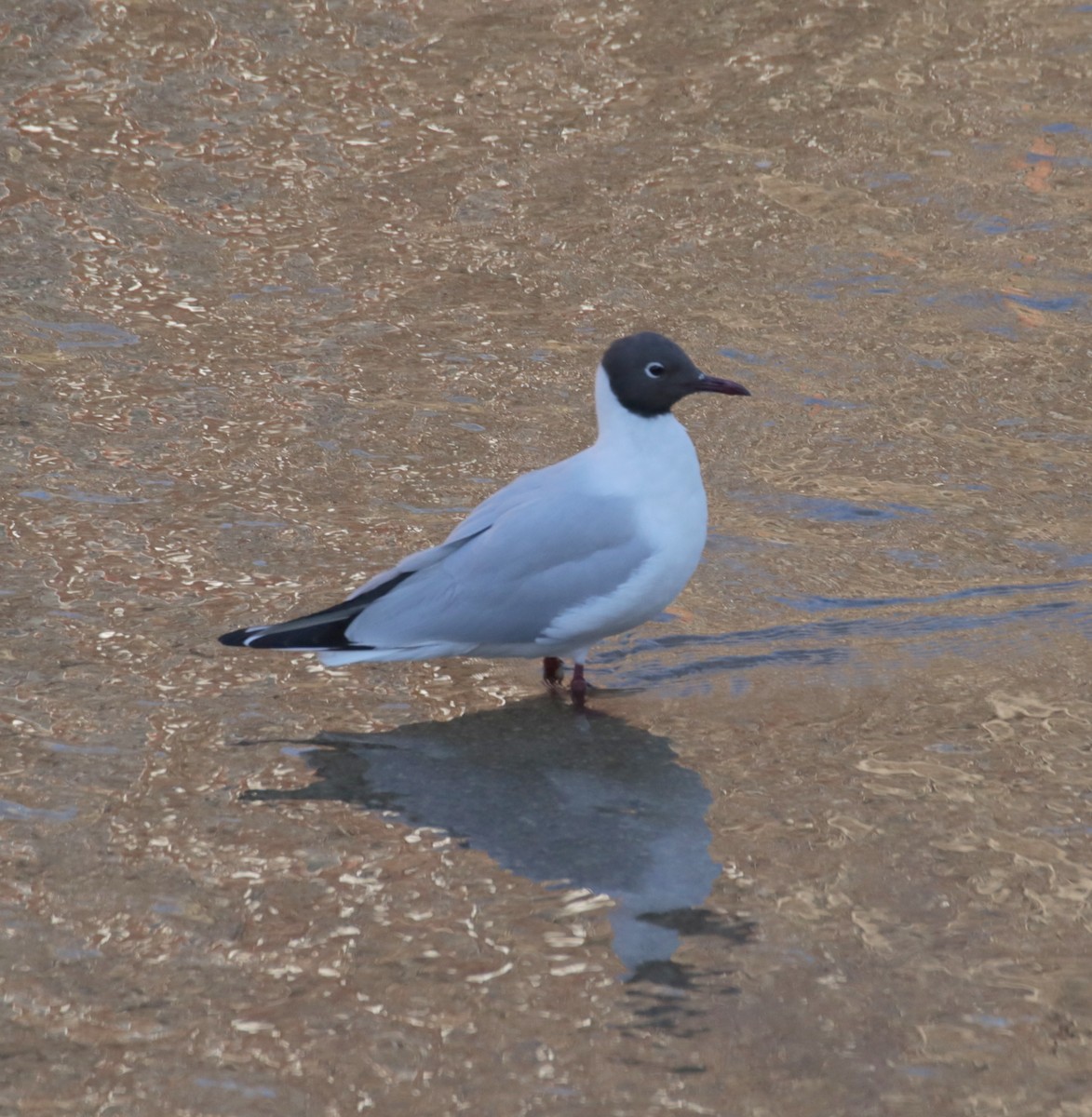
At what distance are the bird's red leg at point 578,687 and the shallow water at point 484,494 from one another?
9 centimetres

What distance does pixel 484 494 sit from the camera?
6660mm

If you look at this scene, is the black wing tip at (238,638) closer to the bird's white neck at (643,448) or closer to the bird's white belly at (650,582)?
the bird's white belly at (650,582)

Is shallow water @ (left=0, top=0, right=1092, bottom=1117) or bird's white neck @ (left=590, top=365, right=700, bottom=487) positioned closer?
shallow water @ (left=0, top=0, right=1092, bottom=1117)

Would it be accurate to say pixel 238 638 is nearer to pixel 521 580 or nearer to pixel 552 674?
pixel 521 580

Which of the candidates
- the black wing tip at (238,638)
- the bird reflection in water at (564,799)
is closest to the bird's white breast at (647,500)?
the bird reflection in water at (564,799)

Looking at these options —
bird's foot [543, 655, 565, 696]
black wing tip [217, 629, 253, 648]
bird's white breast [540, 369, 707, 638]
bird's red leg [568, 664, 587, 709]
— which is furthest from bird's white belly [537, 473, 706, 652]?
black wing tip [217, 629, 253, 648]

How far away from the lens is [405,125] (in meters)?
9.82

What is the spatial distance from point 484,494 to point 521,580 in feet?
4.94

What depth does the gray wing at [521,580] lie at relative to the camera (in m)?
5.14

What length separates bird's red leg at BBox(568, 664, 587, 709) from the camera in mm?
5387

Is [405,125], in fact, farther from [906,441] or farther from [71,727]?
[71,727]

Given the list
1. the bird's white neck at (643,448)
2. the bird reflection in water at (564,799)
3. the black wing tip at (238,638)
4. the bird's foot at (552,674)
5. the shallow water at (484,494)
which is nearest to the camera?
the shallow water at (484,494)

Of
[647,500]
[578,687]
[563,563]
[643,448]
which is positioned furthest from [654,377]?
[578,687]

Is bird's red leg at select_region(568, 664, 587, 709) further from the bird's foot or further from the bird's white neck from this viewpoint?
the bird's white neck
